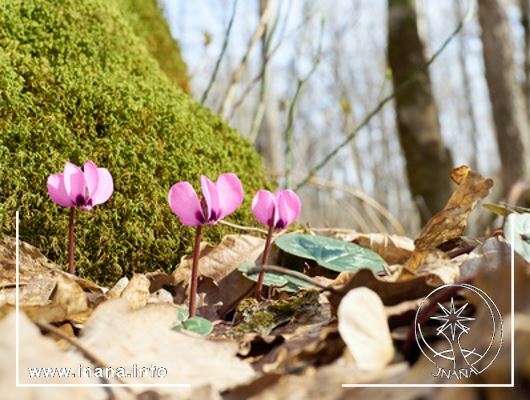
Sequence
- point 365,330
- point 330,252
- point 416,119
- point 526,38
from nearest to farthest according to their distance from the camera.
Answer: point 365,330, point 330,252, point 416,119, point 526,38

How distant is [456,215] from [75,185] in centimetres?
79

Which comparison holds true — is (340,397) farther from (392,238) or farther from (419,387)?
(392,238)

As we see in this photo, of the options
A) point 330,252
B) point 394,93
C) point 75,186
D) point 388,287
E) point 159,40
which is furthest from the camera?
point 159,40

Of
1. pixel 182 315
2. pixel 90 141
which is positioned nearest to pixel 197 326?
pixel 182 315

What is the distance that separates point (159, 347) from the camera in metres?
0.80

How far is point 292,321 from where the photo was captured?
0.99 meters

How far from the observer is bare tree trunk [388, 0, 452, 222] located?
5699 mm

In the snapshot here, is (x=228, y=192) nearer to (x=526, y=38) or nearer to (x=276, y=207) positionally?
(x=276, y=207)

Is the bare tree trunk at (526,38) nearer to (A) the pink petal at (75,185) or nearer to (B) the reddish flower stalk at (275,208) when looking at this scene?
(B) the reddish flower stalk at (275,208)

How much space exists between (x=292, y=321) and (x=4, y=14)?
3.85 feet

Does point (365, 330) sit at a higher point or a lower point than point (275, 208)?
lower

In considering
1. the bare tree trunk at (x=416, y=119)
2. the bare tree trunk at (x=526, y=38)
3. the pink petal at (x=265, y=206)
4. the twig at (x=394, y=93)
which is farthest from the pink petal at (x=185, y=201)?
the bare tree trunk at (x=526, y=38)

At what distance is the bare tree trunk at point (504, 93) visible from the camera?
6.11 meters

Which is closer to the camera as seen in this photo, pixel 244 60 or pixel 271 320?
pixel 271 320
